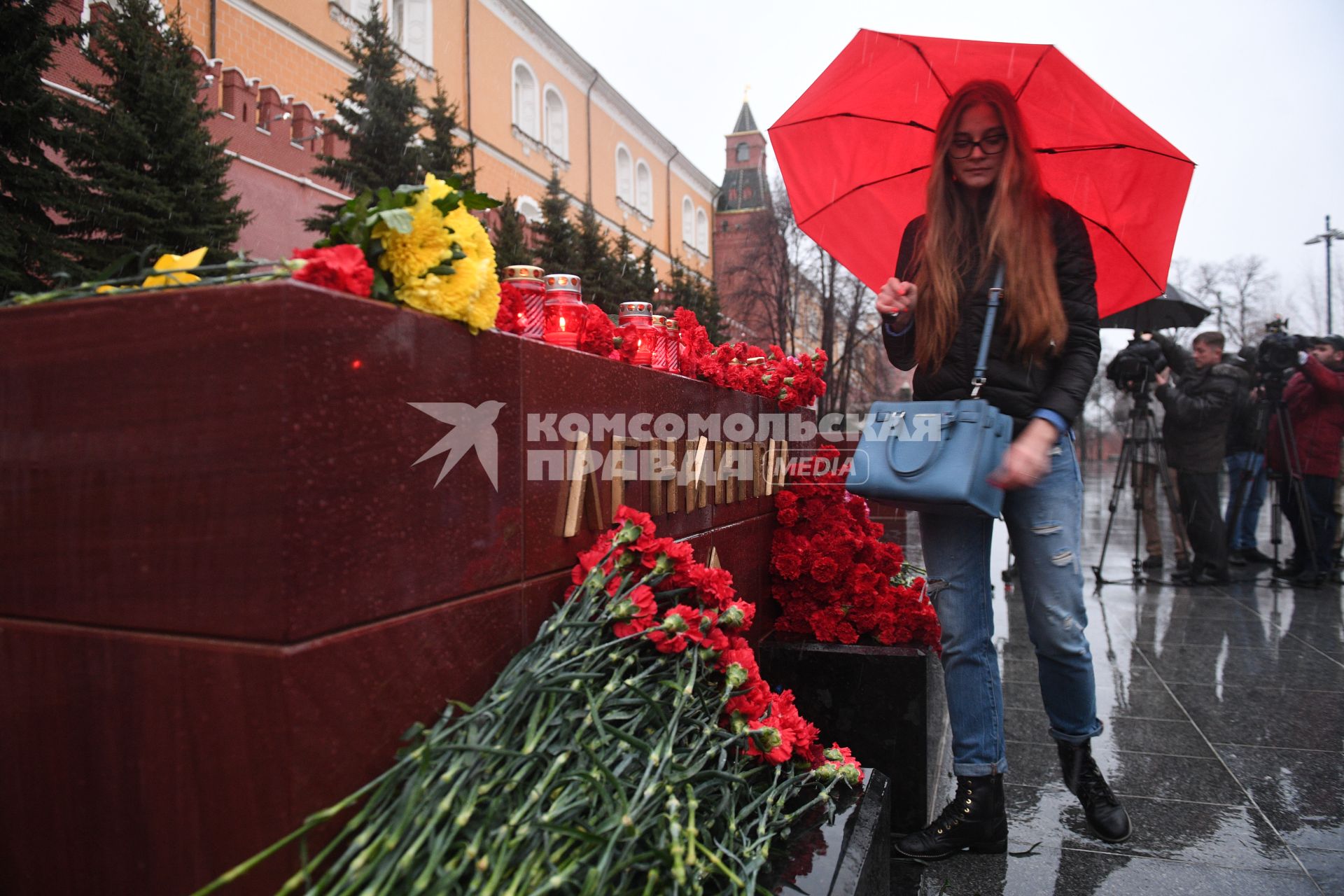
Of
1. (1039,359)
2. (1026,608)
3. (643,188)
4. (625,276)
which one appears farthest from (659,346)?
(643,188)

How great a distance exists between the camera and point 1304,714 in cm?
373

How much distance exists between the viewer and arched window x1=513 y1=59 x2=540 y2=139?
26297mm

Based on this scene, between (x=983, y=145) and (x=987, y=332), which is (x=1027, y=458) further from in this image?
(x=983, y=145)

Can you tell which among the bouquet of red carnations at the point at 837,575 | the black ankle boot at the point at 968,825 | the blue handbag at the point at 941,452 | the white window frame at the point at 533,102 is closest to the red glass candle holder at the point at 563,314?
the blue handbag at the point at 941,452

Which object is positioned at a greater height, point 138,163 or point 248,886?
point 138,163

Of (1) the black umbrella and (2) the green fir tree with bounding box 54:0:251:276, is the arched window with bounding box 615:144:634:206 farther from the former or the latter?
(1) the black umbrella

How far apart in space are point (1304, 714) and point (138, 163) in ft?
39.6

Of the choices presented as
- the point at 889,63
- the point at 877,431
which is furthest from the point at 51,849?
the point at 889,63

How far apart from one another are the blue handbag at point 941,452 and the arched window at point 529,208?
2389cm

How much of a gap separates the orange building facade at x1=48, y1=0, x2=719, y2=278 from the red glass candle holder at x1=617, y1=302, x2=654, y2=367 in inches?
471

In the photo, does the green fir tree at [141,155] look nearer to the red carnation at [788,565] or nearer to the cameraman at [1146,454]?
the red carnation at [788,565]

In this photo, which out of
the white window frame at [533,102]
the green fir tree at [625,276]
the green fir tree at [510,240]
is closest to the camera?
the green fir tree at [510,240]

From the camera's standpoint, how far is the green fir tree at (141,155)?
9.77m

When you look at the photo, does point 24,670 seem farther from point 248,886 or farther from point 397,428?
point 397,428
